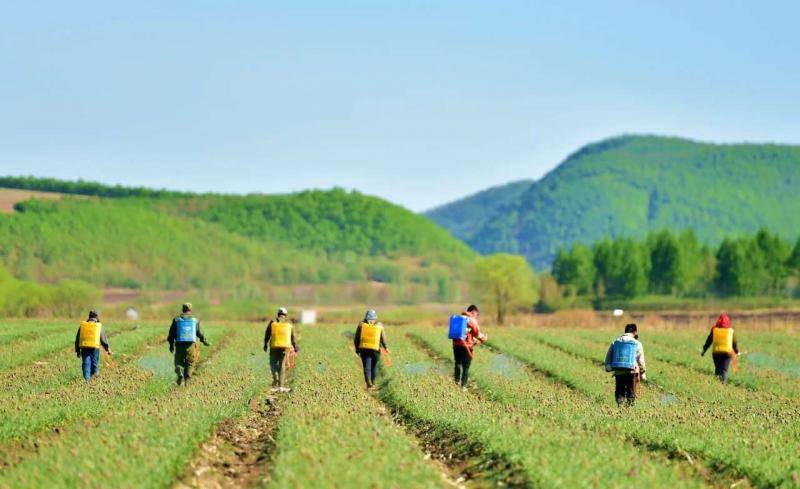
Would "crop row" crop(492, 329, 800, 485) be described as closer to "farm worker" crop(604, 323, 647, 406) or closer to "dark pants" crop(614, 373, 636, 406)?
"dark pants" crop(614, 373, 636, 406)

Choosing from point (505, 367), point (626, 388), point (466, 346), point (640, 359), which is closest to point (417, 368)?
point (505, 367)

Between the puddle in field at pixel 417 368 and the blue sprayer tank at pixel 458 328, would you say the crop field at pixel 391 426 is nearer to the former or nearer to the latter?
the puddle in field at pixel 417 368

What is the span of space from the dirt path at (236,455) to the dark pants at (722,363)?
45.3 ft

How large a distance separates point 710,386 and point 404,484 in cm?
1852

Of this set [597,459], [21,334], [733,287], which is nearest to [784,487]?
[597,459]

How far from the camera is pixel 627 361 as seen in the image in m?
24.6

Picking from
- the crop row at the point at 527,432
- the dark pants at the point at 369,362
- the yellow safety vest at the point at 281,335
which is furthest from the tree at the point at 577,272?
the yellow safety vest at the point at 281,335

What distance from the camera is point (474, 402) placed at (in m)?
24.2

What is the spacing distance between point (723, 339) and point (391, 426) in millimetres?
15175

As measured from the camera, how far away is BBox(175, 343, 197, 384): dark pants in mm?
28531

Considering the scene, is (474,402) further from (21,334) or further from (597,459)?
(21,334)

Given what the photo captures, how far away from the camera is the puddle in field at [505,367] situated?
33.2 m

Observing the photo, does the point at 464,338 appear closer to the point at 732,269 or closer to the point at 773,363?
the point at 773,363

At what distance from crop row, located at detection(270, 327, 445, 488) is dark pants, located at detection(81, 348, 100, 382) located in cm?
672
